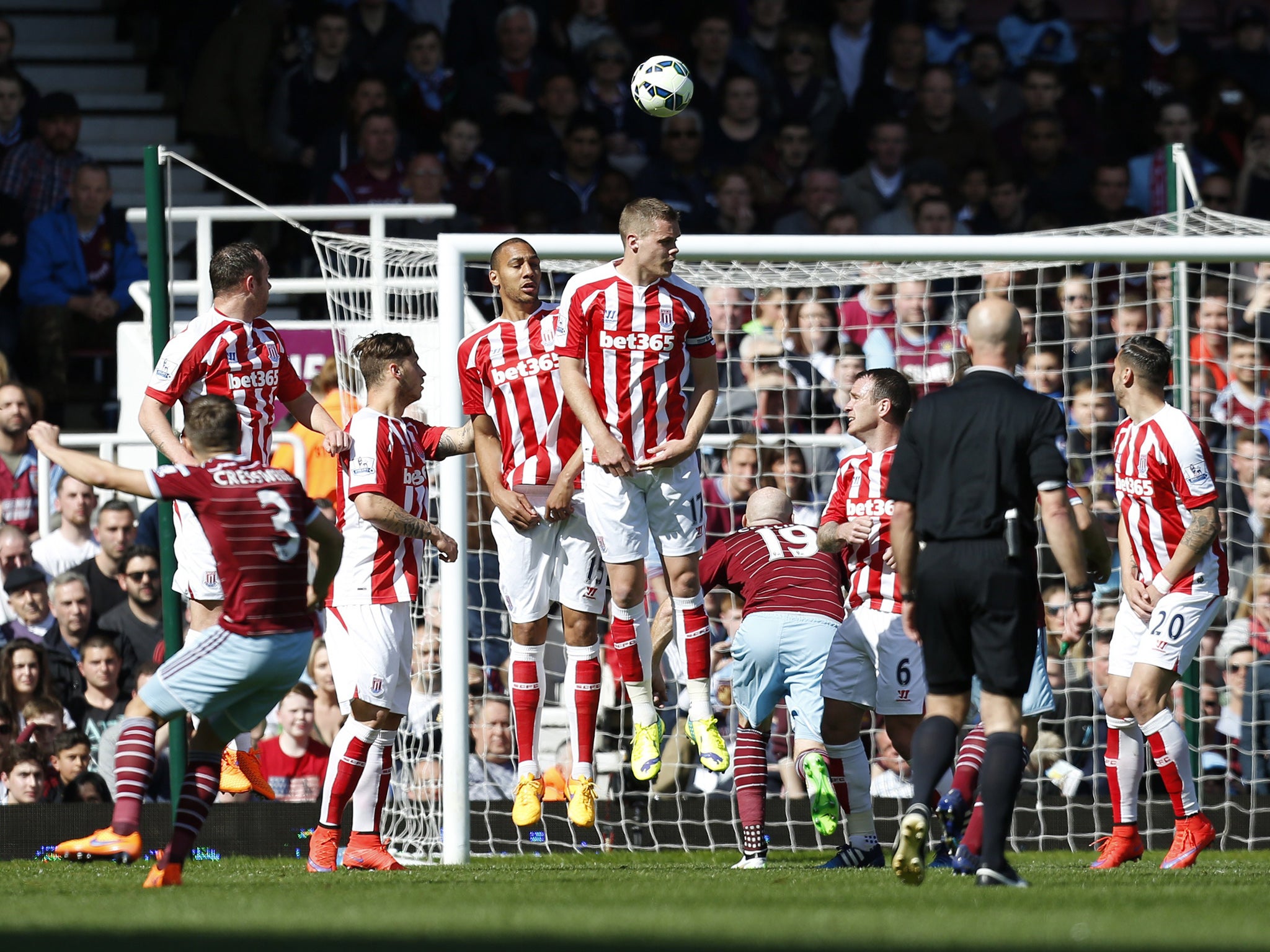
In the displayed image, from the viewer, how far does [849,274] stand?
1160 centimetres

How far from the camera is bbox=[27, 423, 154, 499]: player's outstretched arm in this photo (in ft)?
21.7

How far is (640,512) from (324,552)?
6.49 feet

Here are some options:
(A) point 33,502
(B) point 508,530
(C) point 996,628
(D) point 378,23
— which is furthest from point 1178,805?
(D) point 378,23

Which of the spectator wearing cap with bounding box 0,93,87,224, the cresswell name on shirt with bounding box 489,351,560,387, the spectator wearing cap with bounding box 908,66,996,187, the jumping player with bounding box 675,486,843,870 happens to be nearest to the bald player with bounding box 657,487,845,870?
the jumping player with bounding box 675,486,843,870

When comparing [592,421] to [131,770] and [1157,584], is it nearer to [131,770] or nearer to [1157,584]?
[131,770]

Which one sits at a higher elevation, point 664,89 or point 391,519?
point 664,89

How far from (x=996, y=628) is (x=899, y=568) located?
17.7 inches

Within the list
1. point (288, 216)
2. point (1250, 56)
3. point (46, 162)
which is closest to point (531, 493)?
point (288, 216)

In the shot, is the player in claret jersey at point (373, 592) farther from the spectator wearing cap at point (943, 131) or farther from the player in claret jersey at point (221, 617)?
the spectator wearing cap at point (943, 131)

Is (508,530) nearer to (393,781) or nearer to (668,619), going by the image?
(668,619)

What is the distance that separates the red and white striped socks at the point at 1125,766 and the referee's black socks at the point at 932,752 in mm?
2141

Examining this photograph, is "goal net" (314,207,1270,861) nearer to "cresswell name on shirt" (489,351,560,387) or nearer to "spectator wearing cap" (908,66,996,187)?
"cresswell name on shirt" (489,351,560,387)

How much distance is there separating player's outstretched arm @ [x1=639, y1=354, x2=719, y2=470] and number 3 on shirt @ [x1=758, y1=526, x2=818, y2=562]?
1.85 feet

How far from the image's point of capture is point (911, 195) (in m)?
16.2
